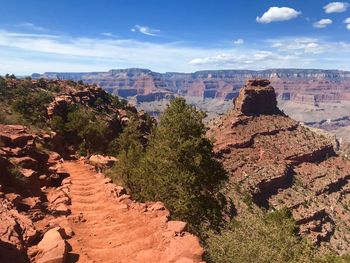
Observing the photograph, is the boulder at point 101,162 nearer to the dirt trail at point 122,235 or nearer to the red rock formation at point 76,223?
the red rock formation at point 76,223

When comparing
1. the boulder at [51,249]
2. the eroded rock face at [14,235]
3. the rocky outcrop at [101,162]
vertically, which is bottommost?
the rocky outcrop at [101,162]

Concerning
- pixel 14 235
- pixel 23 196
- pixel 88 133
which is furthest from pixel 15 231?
pixel 88 133

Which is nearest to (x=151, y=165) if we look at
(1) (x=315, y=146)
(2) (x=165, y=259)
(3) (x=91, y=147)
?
(2) (x=165, y=259)

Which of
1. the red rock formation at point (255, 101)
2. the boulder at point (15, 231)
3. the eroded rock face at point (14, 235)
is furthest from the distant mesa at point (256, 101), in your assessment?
the eroded rock face at point (14, 235)

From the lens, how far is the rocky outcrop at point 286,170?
385 feet

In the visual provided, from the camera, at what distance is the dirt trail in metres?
20.2

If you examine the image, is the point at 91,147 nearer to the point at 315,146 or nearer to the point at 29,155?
the point at 29,155

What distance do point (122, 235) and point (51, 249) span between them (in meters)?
6.77

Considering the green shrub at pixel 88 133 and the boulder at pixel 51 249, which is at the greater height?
the boulder at pixel 51 249

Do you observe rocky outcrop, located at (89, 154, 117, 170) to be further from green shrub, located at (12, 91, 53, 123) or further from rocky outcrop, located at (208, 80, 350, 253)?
rocky outcrop, located at (208, 80, 350, 253)

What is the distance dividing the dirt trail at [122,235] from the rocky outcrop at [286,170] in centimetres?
7909

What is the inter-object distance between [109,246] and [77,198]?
12.5 m

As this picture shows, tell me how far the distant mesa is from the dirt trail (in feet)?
478

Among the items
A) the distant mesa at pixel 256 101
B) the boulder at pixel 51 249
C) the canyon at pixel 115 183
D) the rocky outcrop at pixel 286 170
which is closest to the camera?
the boulder at pixel 51 249
